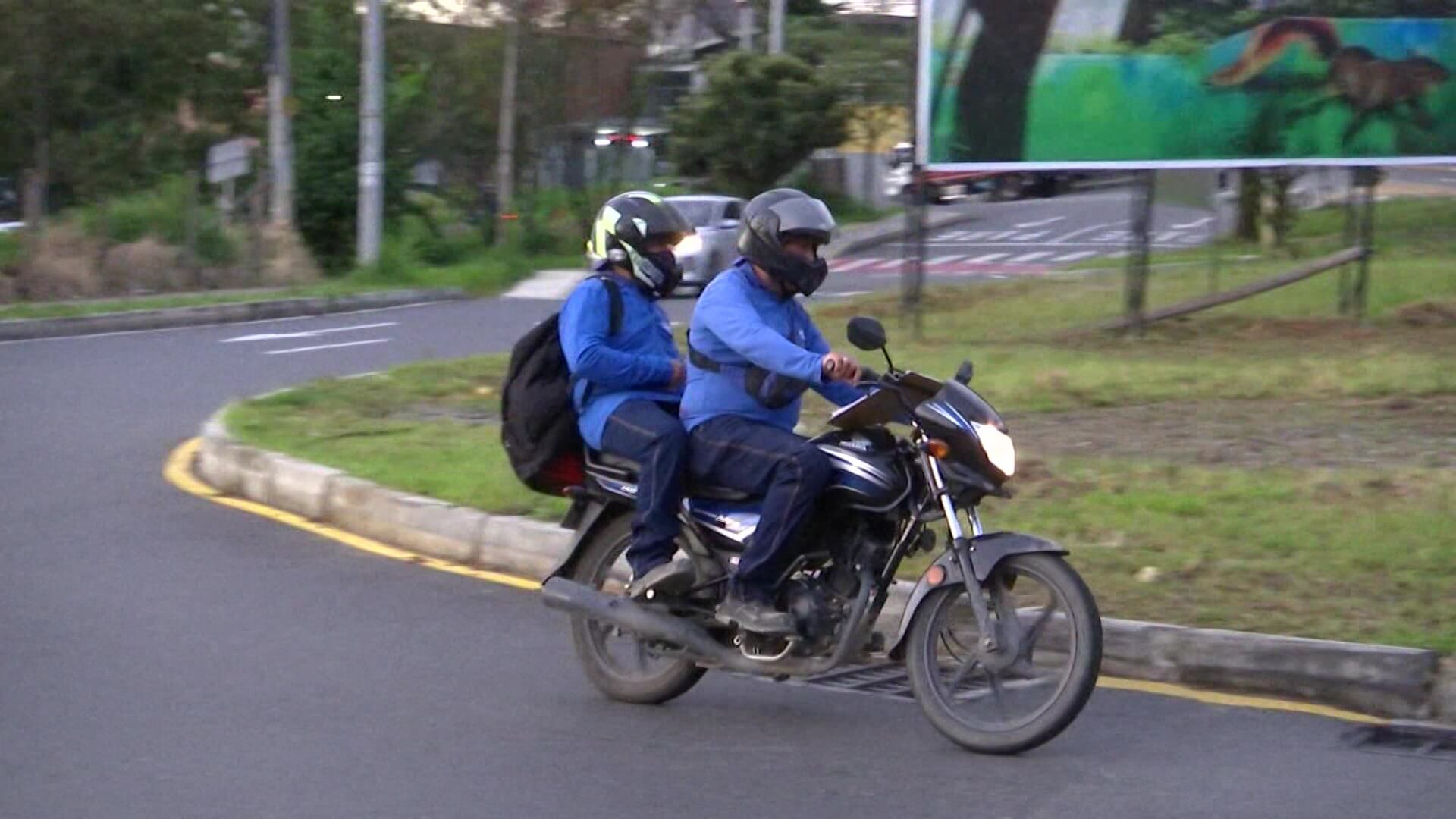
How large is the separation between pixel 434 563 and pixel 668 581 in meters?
2.99

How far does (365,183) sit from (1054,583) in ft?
83.0

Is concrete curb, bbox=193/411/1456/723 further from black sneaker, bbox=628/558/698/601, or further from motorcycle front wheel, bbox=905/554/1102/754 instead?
black sneaker, bbox=628/558/698/601

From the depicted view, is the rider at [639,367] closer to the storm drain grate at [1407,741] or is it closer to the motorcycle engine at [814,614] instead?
the motorcycle engine at [814,614]

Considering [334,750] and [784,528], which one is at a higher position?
[784,528]

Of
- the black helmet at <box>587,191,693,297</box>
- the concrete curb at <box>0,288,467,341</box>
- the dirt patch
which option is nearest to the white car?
the concrete curb at <box>0,288,467,341</box>

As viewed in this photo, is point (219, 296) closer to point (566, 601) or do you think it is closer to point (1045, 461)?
point (1045, 461)

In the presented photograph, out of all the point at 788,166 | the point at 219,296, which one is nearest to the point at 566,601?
the point at 219,296

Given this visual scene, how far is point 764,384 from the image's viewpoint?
21.2 ft

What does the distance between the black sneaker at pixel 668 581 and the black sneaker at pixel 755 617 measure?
0.19m

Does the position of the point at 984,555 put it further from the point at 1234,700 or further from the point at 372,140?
the point at 372,140

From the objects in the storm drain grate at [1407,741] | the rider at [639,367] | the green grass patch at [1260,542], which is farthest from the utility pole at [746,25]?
the storm drain grate at [1407,741]

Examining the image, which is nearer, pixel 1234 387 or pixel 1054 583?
pixel 1054 583

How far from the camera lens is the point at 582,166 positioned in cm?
3928

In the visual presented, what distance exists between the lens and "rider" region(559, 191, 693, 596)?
6547 mm
